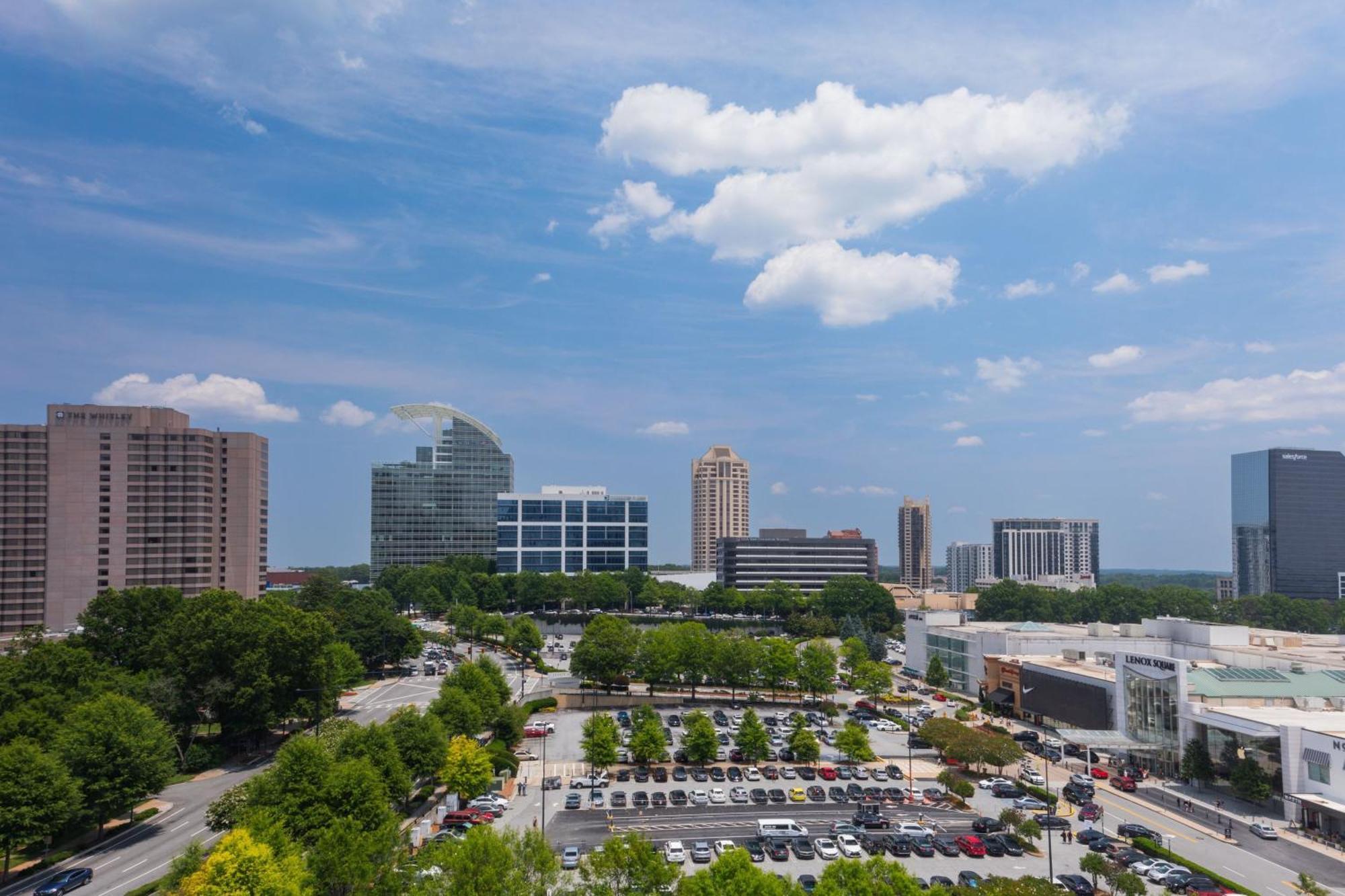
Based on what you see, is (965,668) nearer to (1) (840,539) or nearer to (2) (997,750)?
(2) (997,750)

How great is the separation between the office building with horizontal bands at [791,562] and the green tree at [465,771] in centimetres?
13062

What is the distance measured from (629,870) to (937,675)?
7725 centimetres

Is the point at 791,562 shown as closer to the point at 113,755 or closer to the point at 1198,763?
the point at 1198,763

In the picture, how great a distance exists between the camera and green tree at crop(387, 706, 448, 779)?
54.3 metres

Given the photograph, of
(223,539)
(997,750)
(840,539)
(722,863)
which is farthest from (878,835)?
(840,539)

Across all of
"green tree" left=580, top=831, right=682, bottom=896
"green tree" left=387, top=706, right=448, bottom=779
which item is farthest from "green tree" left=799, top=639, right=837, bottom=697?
"green tree" left=580, top=831, right=682, bottom=896

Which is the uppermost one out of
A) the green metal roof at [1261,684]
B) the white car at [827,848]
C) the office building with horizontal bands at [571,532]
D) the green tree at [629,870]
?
the office building with horizontal bands at [571,532]

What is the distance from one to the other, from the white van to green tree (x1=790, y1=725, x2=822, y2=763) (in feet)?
52.1

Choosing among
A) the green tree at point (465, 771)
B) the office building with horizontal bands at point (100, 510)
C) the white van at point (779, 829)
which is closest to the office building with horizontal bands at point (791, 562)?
the office building with horizontal bands at point (100, 510)

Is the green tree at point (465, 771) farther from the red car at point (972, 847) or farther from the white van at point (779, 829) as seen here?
the red car at point (972, 847)

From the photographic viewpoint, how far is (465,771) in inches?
2190

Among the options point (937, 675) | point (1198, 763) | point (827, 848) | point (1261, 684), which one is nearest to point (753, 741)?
point (827, 848)

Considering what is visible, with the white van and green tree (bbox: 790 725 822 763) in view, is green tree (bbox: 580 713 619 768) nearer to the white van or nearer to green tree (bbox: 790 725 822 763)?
green tree (bbox: 790 725 822 763)

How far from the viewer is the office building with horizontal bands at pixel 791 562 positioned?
186 meters
